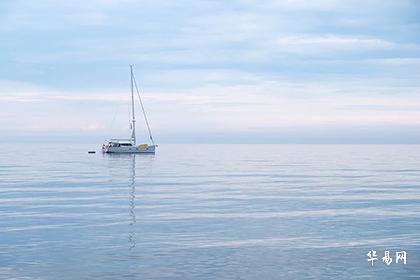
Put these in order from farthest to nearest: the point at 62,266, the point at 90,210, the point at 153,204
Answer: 1. the point at 153,204
2. the point at 90,210
3. the point at 62,266

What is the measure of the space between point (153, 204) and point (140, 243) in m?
12.9

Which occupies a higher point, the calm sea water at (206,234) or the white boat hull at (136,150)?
the white boat hull at (136,150)

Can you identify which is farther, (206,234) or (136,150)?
(136,150)

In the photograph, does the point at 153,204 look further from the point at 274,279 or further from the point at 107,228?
the point at 274,279

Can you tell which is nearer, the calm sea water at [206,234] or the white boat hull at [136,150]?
the calm sea water at [206,234]

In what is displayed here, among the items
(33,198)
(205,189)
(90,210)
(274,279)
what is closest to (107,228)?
(90,210)

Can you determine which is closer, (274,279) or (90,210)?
(274,279)

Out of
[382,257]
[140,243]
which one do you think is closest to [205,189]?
[140,243]

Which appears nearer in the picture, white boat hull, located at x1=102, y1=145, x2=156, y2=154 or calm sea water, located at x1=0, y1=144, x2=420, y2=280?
calm sea water, located at x1=0, y1=144, x2=420, y2=280

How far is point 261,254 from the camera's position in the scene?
774 inches

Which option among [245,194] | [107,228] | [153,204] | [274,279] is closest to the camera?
[274,279]

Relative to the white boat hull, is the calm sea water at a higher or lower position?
lower

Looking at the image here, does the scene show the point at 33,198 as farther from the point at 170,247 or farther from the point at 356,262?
the point at 356,262

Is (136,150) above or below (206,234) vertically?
above
